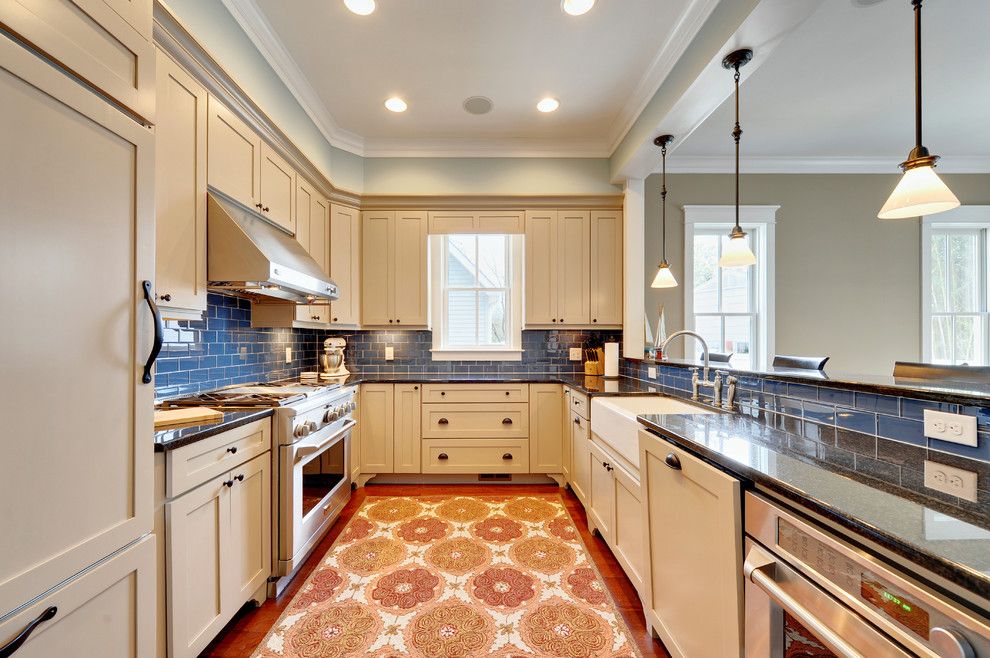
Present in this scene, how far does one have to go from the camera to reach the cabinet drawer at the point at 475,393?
3.21 meters

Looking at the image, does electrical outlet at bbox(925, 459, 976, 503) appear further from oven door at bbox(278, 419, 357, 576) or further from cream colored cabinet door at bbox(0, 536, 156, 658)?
oven door at bbox(278, 419, 357, 576)

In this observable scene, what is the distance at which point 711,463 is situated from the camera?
3.71 ft

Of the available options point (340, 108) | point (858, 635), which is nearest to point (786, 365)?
point (858, 635)

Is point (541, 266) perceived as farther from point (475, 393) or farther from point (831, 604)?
point (831, 604)

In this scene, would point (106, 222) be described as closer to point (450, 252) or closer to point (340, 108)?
point (340, 108)

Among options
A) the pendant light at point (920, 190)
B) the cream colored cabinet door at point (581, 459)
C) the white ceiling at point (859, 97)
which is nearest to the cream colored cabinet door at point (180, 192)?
the cream colored cabinet door at point (581, 459)

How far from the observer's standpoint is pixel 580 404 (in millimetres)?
2723

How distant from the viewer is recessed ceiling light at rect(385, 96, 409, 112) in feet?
9.30

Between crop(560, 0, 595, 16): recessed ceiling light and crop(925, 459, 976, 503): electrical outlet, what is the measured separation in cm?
231

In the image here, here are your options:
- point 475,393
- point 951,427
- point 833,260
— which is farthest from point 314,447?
point 833,260

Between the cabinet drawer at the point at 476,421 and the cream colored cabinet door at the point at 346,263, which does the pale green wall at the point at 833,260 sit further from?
the cream colored cabinet door at the point at 346,263

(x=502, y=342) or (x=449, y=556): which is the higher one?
(x=502, y=342)

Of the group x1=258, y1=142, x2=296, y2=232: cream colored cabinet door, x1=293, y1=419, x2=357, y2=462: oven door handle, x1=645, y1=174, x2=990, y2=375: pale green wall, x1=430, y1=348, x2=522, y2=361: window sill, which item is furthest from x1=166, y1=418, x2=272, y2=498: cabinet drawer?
x1=645, y1=174, x2=990, y2=375: pale green wall

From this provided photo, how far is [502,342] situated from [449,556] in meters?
1.98
